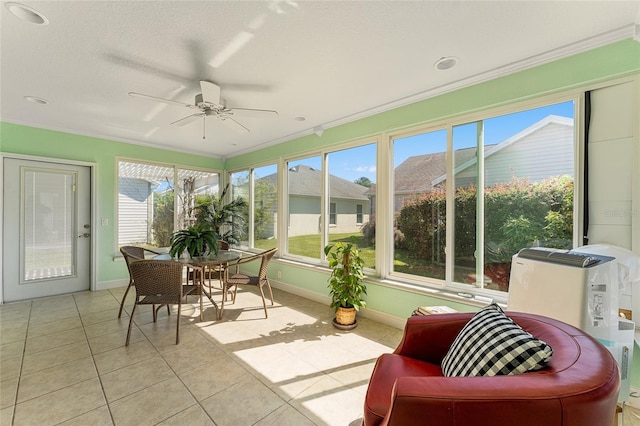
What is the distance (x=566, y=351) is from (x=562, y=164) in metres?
1.82

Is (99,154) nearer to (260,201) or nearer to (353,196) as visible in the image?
(260,201)

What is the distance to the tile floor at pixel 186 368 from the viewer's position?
1711 millimetres

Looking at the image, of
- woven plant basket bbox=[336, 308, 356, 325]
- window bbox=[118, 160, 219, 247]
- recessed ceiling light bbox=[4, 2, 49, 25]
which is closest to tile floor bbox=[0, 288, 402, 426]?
woven plant basket bbox=[336, 308, 356, 325]

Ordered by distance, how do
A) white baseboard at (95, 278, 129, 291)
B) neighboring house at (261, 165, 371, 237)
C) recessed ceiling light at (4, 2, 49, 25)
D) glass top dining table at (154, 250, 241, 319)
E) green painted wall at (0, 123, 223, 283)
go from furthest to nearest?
1. white baseboard at (95, 278, 129, 291)
2. green painted wall at (0, 123, 223, 283)
3. neighboring house at (261, 165, 371, 237)
4. glass top dining table at (154, 250, 241, 319)
5. recessed ceiling light at (4, 2, 49, 25)

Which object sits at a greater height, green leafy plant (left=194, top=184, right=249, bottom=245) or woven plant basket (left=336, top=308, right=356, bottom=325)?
green leafy plant (left=194, top=184, right=249, bottom=245)

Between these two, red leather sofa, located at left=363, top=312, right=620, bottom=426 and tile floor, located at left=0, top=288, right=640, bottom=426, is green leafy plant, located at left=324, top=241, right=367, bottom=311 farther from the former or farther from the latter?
red leather sofa, located at left=363, top=312, right=620, bottom=426

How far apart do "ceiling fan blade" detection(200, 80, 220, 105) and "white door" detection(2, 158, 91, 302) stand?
341cm

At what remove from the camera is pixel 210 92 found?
2.46 metres

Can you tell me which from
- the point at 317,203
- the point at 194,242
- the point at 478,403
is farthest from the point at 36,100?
the point at 478,403

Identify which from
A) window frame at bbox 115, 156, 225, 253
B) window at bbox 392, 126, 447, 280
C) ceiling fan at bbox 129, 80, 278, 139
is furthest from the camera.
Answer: window frame at bbox 115, 156, 225, 253

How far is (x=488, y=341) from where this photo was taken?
1126mm

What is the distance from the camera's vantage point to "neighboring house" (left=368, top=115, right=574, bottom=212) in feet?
7.08

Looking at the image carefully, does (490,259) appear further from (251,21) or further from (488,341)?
(251,21)

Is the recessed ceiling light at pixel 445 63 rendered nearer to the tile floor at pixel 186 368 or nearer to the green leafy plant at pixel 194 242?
the tile floor at pixel 186 368
